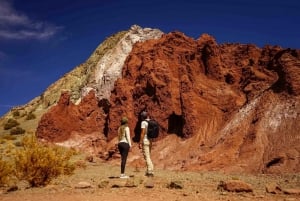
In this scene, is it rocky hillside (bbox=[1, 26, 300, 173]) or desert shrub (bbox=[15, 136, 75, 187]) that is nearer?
desert shrub (bbox=[15, 136, 75, 187])

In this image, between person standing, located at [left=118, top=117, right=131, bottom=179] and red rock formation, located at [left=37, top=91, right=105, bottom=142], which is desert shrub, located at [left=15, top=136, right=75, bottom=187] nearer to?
person standing, located at [left=118, top=117, right=131, bottom=179]

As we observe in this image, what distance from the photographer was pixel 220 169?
2495 centimetres

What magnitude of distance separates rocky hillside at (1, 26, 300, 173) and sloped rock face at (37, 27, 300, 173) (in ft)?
0.23

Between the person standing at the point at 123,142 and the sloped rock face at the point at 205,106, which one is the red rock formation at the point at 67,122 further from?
the person standing at the point at 123,142

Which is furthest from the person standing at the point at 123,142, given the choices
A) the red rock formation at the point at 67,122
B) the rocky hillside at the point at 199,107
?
the red rock formation at the point at 67,122

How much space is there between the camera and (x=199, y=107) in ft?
108

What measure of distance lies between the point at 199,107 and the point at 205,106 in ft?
1.60

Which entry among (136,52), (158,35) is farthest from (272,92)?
(158,35)

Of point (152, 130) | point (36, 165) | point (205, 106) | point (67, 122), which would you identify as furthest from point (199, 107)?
point (36, 165)

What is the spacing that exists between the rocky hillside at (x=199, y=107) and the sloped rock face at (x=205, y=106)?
70mm

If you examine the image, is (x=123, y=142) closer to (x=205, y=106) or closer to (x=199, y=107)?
(x=199, y=107)

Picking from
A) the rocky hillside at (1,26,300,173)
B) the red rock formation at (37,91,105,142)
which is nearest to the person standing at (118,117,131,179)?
the rocky hillside at (1,26,300,173)

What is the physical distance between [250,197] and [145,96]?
994 inches

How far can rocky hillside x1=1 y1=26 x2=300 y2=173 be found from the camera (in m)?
26.0
